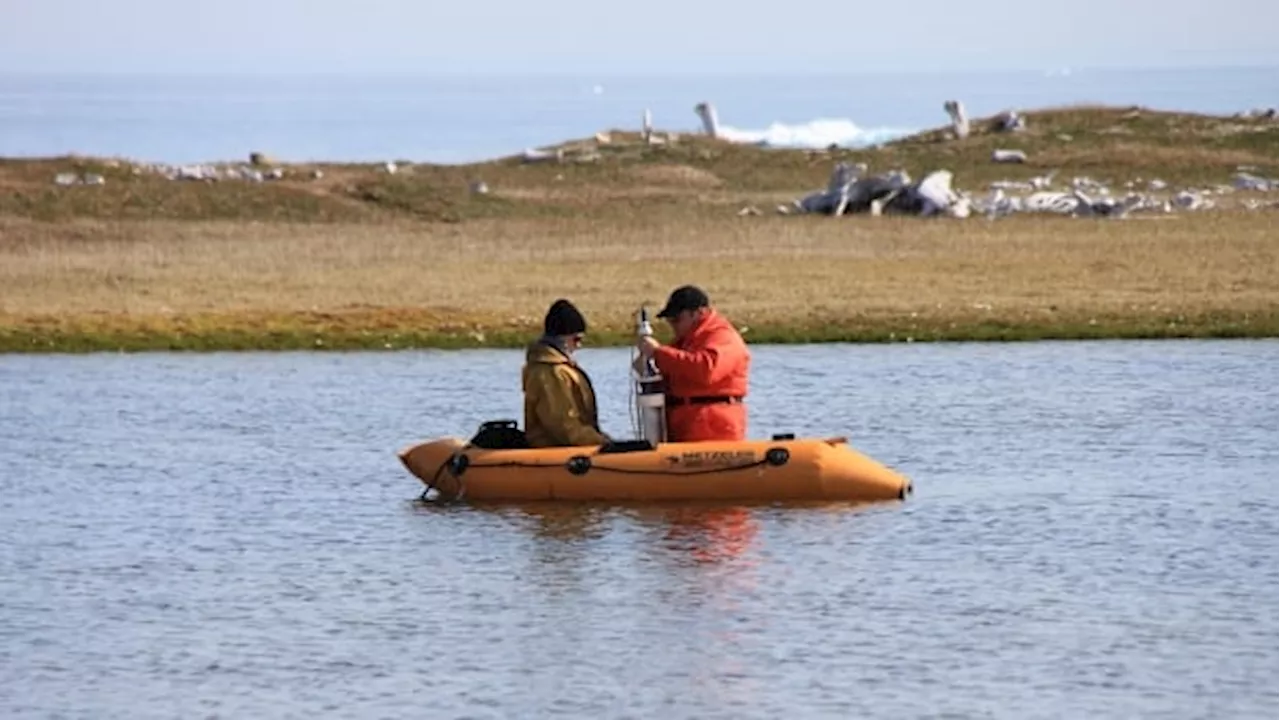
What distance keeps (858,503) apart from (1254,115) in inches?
1731

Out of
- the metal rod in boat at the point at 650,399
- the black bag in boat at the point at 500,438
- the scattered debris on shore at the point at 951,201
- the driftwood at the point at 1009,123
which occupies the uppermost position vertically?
the driftwood at the point at 1009,123

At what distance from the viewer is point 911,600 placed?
1630 cm

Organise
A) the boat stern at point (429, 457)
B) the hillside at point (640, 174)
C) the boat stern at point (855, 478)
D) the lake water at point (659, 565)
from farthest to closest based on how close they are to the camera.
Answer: the hillside at point (640, 174), the boat stern at point (429, 457), the boat stern at point (855, 478), the lake water at point (659, 565)

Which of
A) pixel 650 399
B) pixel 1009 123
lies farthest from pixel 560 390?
pixel 1009 123

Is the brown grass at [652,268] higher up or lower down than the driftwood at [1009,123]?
lower down

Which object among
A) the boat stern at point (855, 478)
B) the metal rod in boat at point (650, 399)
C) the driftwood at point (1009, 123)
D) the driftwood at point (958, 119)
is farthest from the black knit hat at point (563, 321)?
the driftwood at point (958, 119)

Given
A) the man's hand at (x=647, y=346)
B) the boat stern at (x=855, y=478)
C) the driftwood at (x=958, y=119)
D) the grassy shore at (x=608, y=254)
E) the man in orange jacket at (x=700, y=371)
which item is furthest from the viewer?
the driftwood at (x=958, y=119)

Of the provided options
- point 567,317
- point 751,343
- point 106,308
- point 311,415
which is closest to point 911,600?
point 567,317

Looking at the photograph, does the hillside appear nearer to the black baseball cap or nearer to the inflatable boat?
the inflatable boat

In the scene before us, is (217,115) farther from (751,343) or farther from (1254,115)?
(751,343)

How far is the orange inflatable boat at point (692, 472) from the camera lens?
19359 mm

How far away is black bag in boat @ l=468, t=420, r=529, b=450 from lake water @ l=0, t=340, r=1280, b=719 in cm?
46

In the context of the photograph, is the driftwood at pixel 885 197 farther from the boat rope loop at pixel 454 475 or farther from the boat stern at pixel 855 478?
the boat stern at pixel 855 478

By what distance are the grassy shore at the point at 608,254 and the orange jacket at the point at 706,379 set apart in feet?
31.9
